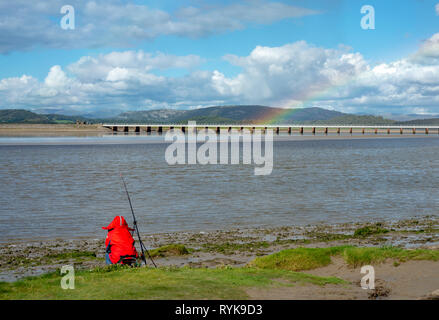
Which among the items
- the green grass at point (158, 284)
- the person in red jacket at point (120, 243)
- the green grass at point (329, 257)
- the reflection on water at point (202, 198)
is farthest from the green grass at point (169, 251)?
the reflection on water at point (202, 198)

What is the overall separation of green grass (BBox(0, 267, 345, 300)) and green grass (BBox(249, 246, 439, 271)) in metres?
1.90

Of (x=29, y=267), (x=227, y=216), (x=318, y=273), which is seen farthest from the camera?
(x=227, y=216)

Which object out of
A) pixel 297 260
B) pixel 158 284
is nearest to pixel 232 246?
pixel 297 260

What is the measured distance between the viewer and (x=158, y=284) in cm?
909

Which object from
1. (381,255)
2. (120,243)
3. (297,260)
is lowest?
(297,260)

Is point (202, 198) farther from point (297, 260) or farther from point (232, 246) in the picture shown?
point (297, 260)

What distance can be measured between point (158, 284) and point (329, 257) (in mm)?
5603

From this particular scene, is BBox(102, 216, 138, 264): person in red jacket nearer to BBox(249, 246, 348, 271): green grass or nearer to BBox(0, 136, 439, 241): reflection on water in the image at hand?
BBox(249, 246, 348, 271): green grass

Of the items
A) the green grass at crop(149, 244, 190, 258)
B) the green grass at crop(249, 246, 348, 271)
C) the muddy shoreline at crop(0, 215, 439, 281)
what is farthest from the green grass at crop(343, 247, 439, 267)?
the green grass at crop(149, 244, 190, 258)

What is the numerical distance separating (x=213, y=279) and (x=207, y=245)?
6507 millimetres

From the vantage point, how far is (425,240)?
16.1 metres

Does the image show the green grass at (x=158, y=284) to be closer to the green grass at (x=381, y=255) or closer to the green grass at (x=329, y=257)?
the green grass at (x=329, y=257)
